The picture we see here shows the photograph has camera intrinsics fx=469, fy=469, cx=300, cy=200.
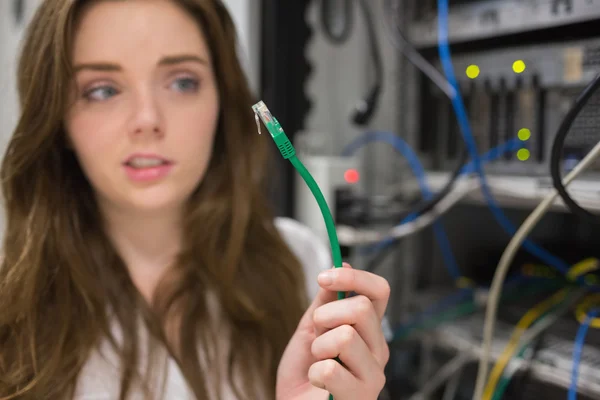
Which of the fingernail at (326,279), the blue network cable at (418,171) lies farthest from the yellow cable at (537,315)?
the fingernail at (326,279)

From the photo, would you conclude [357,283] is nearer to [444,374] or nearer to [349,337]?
[349,337]

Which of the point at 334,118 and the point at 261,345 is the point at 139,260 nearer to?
the point at 261,345

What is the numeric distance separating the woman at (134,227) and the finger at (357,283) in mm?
97

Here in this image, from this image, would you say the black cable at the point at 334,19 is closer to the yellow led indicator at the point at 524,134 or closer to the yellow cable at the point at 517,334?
the yellow led indicator at the point at 524,134

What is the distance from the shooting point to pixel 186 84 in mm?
730

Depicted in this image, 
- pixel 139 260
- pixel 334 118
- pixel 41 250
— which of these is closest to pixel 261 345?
pixel 139 260

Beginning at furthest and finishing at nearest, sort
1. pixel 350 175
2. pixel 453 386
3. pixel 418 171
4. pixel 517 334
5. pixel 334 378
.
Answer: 1. pixel 350 175
2. pixel 418 171
3. pixel 453 386
4. pixel 517 334
5. pixel 334 378

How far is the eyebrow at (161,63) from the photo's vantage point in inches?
25.7

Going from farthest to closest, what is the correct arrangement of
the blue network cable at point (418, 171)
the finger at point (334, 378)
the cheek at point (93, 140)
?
the blue network cable at point (418, 171) → the cheek at point (93, 140) → the finger at point (334, 378)

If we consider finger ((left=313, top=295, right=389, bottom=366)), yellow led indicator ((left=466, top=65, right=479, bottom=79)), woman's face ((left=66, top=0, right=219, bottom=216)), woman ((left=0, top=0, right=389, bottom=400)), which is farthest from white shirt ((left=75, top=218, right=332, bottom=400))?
yellow led indicator ((left=466, top=65, right=479, bottom=79))

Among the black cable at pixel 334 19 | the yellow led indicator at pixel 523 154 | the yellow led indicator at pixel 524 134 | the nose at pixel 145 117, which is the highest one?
the black cable at pixel 334 19

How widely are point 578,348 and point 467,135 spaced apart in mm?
385

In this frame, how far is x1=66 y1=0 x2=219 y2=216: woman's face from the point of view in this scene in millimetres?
656

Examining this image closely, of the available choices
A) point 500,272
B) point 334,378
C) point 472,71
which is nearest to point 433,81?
point 472,71
